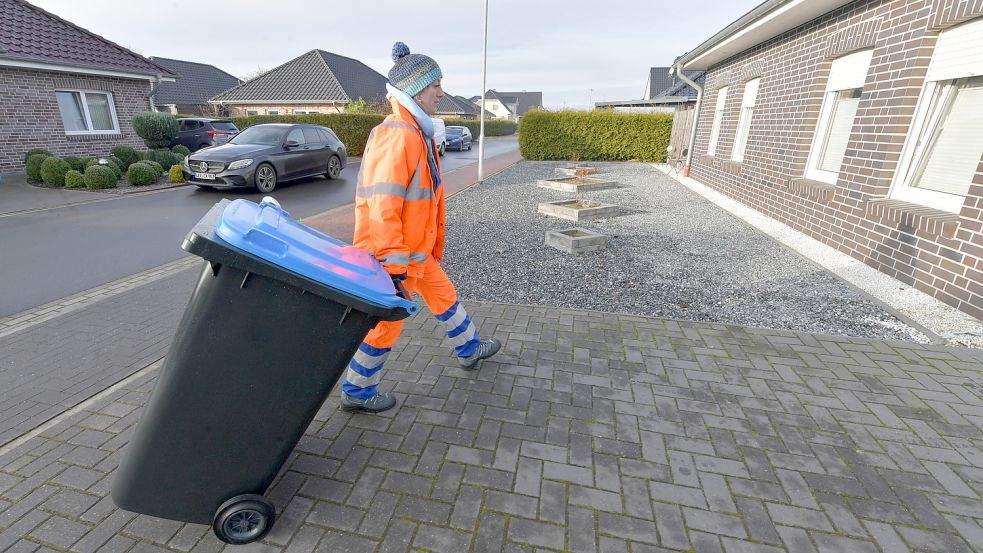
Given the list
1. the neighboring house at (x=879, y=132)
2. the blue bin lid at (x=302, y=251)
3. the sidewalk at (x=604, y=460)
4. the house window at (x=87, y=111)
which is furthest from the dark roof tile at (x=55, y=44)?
the neighboring house at (x=879, y=132)

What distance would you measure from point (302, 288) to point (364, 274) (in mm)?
284

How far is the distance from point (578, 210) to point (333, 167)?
7888 millimetres

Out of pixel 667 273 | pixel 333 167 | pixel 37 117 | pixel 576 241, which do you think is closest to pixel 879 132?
pixel 667 273

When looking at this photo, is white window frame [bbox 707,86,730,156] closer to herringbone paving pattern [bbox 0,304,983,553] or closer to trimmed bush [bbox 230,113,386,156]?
herringbone paving pattern [bbox 0,304,983,553]

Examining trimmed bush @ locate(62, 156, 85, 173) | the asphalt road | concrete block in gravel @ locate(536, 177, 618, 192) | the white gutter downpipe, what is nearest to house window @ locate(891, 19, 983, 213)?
concrete block in gravel @ locate(536, 177, 618, 192)

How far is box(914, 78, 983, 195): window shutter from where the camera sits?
4246mm

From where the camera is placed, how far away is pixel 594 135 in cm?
1942

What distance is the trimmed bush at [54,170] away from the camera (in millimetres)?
10016

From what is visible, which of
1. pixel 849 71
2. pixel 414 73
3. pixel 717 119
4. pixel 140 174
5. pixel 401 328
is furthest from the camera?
pixel 717 119

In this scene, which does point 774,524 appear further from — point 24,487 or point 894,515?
point 24,487

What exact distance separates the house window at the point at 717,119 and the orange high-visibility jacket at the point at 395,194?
1073cm

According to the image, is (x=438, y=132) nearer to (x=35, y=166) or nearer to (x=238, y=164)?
(x=238, y=164)

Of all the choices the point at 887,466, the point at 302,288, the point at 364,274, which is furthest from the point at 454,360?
the point at 887,466

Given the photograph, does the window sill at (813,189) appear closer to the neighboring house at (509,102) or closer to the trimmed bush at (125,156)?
the trimmed bush at (125,156)
